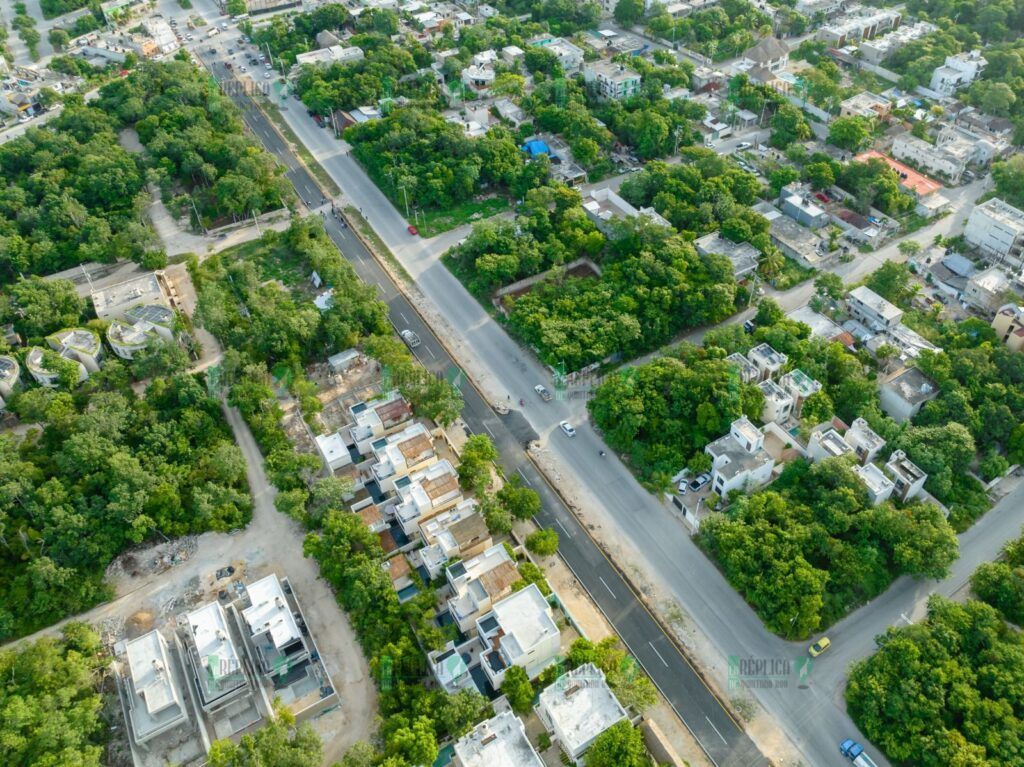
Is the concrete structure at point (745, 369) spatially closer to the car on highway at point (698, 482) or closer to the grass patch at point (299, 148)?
the car on highway at point (698, 482)

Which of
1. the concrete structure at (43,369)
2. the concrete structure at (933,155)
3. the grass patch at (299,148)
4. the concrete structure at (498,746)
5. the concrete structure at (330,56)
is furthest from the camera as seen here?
the concrete structure at (330,56)

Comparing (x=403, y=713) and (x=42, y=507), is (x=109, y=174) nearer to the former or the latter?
(x=42, y=507)

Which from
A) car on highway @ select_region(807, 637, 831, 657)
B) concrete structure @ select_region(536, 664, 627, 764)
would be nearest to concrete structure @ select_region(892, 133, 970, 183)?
car on highway @ select_region(807, 637, 831, 657)

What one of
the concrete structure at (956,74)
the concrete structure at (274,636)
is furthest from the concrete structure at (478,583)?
the concrete structure at (956,74)

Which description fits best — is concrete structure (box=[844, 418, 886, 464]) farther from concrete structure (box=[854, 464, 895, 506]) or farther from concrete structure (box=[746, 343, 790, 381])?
concrete structure (box=[746, 343, 790, 381])

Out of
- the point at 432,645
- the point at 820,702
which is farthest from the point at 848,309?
the point at 432,645

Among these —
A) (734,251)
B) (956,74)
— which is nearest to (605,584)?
(734,251)
